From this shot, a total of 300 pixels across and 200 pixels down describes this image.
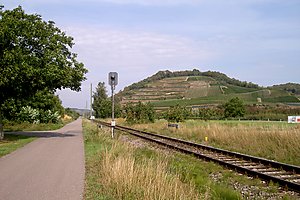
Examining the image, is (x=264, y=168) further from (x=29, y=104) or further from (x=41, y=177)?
(x=29, y=104)

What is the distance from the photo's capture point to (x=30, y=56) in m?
24.4

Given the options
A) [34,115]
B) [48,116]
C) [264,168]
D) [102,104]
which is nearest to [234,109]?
[102,104]

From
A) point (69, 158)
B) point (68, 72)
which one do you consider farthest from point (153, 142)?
point (69, 158)

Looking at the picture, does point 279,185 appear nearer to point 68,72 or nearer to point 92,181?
point 92,181

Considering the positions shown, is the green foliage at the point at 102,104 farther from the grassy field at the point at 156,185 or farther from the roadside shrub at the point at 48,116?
the grassy field at the point at 156,185

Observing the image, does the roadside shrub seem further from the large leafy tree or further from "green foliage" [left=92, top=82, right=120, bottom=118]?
"green foliage" [left=92, top=82, right=120, bottom=118]

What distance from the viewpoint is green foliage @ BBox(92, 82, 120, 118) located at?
105 m

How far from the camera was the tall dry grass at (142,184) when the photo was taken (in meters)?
7.07

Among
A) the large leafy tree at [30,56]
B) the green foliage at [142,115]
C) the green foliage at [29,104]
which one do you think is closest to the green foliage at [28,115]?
the green foliage at [29,104]

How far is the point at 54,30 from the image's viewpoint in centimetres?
2692

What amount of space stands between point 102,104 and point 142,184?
107 metres

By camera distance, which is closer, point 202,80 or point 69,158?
point 69,158

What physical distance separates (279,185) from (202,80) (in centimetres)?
16449

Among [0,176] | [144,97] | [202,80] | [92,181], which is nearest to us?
[92,181]
